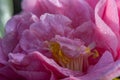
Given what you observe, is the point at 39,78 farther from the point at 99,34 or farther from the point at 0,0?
the point at 0,0

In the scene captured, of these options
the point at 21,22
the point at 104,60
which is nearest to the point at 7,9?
the point at 21,22

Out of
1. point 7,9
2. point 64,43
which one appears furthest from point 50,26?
point 7,9

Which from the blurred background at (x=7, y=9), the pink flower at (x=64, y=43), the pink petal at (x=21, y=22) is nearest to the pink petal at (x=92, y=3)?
the pink flower at (x=64, y=43)

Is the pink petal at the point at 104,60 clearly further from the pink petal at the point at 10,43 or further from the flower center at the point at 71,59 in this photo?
the pink petal at the point at 10,43

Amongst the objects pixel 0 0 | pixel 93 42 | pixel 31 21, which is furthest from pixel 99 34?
pixel 0 0

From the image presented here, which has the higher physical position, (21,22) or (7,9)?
(21,22)

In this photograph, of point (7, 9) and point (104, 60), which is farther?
point (7, 9)

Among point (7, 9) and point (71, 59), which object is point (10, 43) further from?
point (7, 9)
